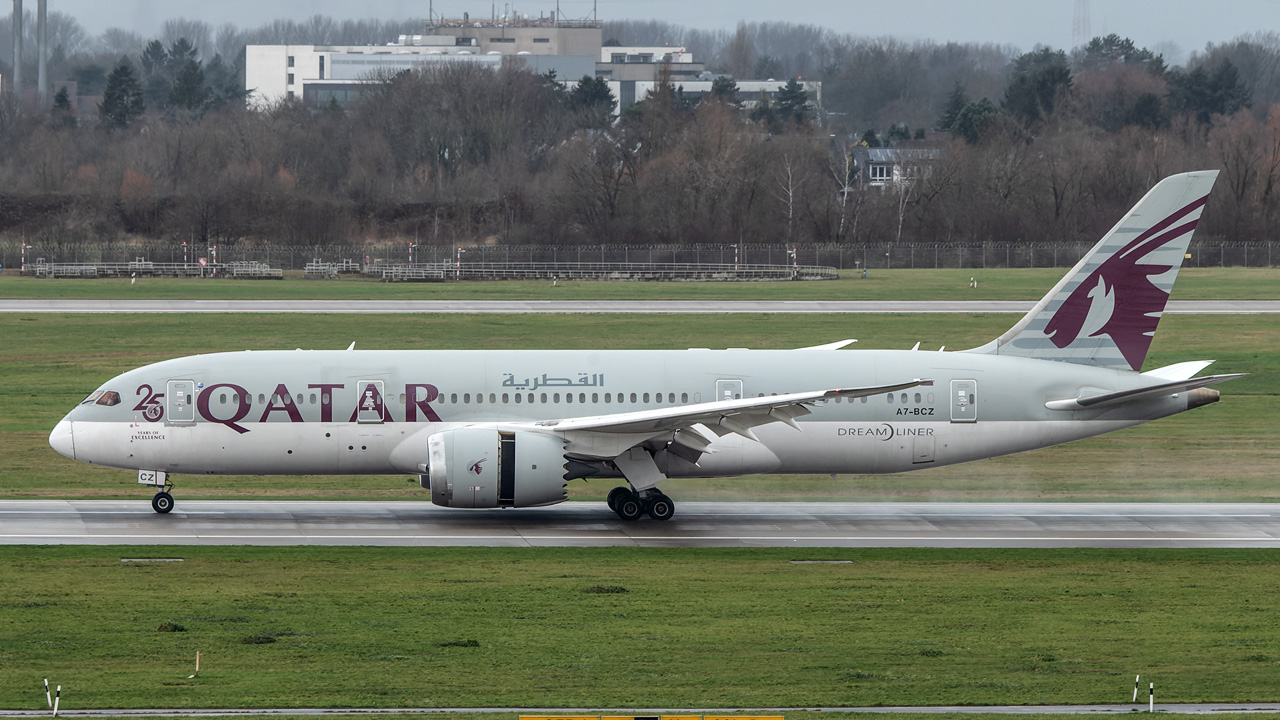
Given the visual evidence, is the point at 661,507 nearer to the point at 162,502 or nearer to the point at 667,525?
the point at 667,525

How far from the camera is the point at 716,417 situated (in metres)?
33.1

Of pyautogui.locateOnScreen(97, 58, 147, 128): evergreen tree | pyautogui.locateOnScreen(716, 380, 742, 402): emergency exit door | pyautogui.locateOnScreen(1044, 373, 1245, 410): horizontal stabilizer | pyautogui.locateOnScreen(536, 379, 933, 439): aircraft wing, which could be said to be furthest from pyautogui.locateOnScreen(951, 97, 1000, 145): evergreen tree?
pyautogui.locateOnScreen(536, 379, 933, 439): aircraft wing

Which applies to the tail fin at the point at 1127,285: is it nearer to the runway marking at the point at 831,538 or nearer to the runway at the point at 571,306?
the runway marking at the point at 831,538

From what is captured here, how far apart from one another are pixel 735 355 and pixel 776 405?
4401mm

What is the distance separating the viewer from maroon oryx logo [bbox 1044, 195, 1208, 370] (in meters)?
36.9

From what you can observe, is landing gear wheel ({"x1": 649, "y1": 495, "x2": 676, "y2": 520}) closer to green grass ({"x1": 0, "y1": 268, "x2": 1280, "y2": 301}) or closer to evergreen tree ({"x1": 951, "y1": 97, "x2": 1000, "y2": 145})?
green grass ({"x1": 0, "y1": 268, "x2": 1280, "y2": 301})

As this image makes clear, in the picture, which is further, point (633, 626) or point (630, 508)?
point (630, 508)

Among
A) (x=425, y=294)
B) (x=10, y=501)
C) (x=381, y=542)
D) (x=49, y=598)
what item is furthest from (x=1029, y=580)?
(x=425, y=294)

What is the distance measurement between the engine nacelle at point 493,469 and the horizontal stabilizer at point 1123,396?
484 inches

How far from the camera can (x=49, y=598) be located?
84.9 feet

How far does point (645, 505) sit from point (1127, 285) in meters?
13.1

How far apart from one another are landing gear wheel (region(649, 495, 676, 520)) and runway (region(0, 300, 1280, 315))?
44.8 meters

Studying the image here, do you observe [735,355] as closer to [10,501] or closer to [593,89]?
[10,501]

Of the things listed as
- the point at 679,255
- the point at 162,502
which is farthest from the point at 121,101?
the point at 162,502
